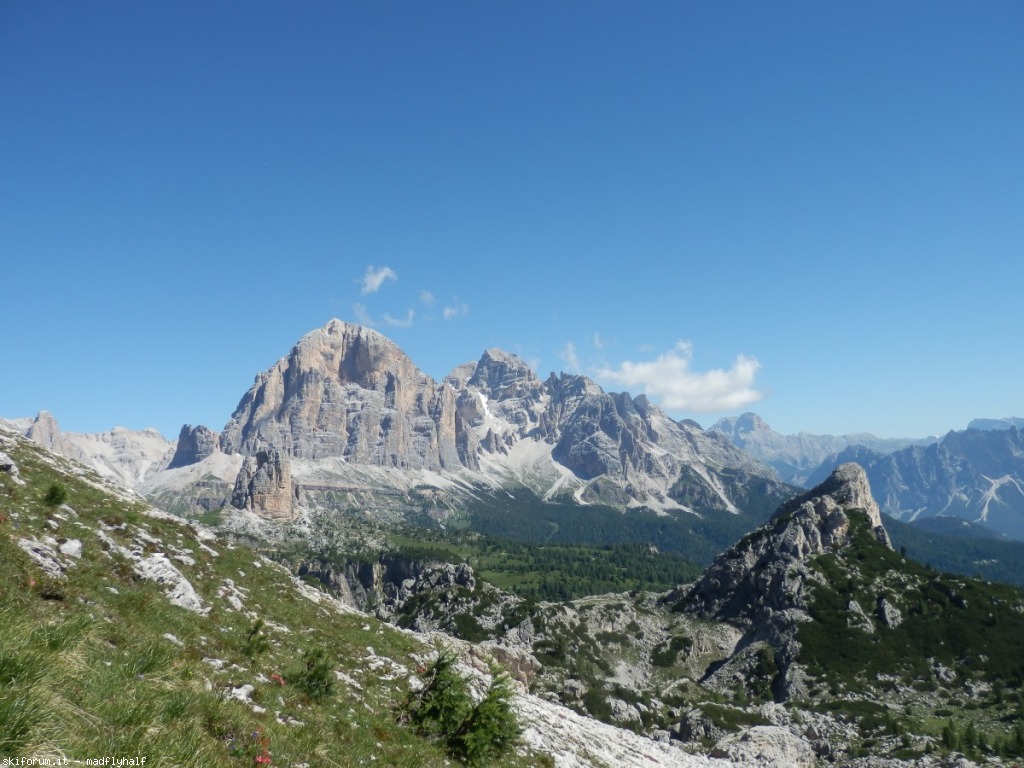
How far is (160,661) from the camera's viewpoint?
433 inches

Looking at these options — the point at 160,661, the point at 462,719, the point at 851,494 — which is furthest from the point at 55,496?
the point at 851,494

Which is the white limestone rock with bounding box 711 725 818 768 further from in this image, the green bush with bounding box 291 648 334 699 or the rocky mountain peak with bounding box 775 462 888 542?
the rocky mountain peak with bounding box 775 462 888 542

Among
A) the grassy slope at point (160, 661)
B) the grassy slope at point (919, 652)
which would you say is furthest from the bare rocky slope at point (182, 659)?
the grassy slope at point (919, 652)

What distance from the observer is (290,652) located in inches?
888

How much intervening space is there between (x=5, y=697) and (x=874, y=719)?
4807 inches

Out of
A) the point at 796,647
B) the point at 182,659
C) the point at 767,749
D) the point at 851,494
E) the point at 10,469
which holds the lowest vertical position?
the point at 796,647

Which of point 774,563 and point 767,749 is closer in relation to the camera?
point 767,749

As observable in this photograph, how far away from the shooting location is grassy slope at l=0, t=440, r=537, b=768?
6.73 meters

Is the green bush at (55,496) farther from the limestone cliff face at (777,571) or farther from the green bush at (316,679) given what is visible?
the limestone cliff face at (777,571)

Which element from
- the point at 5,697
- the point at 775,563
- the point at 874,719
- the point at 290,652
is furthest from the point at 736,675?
the point at 5,697

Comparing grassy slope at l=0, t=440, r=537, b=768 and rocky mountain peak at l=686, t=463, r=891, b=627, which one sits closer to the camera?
grassy slope at l=0, t=440, r=537, b=768

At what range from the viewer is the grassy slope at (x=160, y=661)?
673cm

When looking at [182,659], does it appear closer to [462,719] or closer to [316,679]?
[316,679]

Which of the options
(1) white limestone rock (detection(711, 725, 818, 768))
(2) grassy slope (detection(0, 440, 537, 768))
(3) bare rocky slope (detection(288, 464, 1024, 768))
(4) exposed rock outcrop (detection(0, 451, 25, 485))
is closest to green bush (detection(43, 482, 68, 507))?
(2) grassy slope (detection(0, 440, 537, 768))
